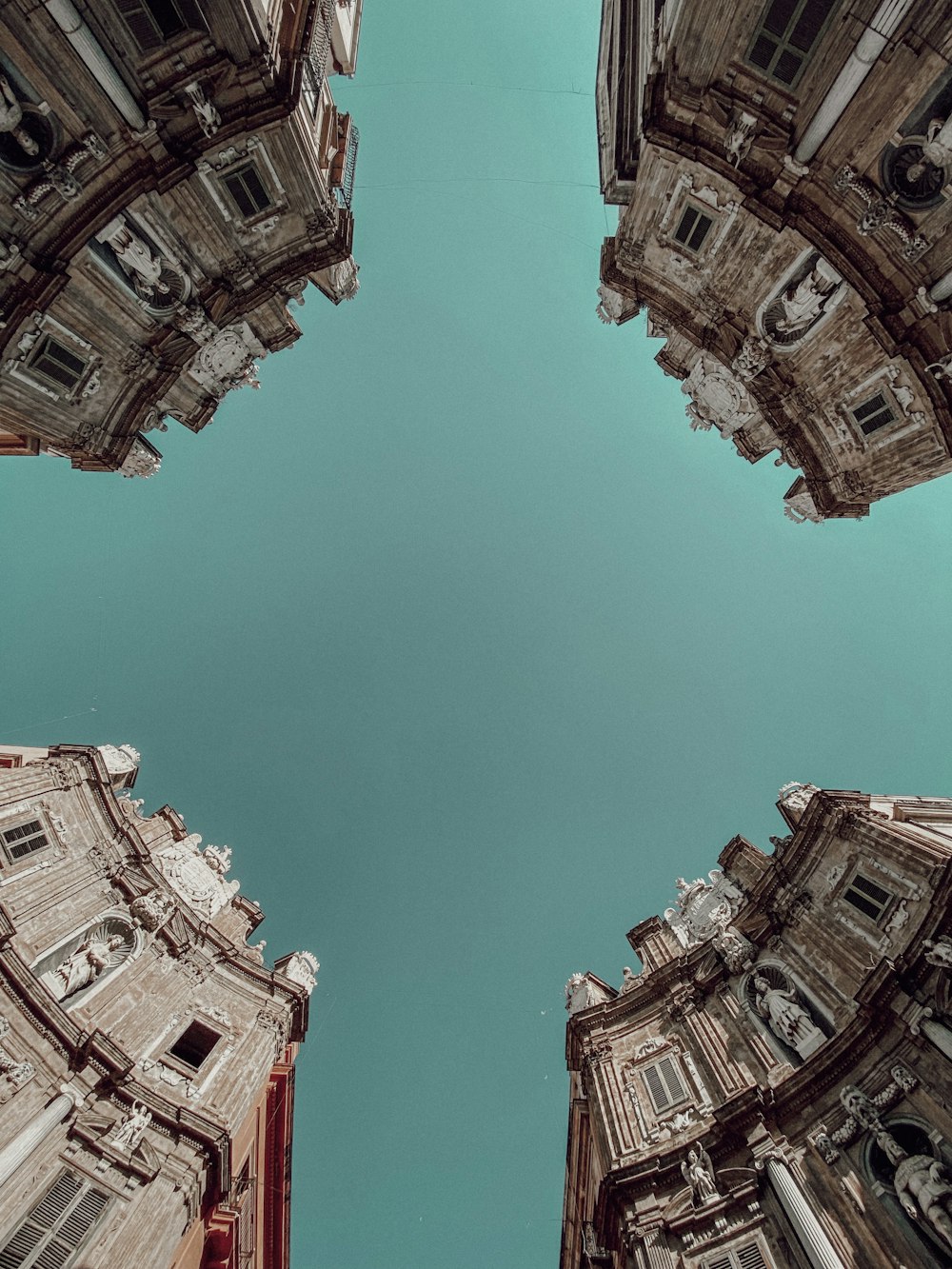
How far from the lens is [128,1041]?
21625 millimetres

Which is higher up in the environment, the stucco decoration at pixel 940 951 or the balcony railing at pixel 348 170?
the balcony railing at pixel 348 170

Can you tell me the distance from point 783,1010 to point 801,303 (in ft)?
74.8

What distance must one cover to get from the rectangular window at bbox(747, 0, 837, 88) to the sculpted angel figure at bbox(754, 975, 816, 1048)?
2750 centimetres

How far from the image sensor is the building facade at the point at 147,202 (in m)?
14.4

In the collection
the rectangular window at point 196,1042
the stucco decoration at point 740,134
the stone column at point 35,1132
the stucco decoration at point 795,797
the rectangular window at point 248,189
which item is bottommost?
the stone column at point 35,1132

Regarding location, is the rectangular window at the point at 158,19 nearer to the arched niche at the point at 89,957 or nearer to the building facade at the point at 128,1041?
the building facade at the point at 128,1041

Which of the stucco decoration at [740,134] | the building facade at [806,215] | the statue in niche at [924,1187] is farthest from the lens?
the stucco decoration at [740,134]


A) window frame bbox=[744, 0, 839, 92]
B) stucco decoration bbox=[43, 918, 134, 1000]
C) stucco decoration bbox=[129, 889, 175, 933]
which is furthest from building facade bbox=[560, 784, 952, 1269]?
window frame bbox=[744, 0, 839, 92]

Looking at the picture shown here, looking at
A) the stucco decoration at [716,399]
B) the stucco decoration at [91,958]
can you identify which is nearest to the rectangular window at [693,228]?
the stucco decoration at [716,399]

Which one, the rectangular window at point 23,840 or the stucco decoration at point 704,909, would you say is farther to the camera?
the stucco decoration at point 704,909

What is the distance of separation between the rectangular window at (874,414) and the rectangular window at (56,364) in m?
22.5

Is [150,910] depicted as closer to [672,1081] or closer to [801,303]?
[672,1081]

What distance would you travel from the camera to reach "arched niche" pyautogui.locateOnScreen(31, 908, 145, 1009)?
68.9 ft

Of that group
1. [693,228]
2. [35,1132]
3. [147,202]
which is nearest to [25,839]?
[35,1132]
